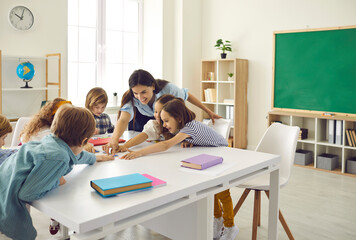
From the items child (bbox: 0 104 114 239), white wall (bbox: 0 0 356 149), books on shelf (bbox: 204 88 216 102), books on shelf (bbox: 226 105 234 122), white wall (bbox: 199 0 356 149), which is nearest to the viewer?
child (bbox: 0 104 114 239)

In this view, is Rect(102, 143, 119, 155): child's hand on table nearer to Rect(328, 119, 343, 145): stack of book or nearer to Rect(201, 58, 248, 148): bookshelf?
Rect(328, 119, 343, 145): stack of book

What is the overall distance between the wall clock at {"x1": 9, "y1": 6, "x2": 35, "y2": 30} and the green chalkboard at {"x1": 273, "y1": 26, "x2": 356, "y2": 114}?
3304 mm

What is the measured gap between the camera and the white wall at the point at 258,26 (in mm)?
4863

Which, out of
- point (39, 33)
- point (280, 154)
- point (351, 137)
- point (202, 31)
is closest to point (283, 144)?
point (280, 154)

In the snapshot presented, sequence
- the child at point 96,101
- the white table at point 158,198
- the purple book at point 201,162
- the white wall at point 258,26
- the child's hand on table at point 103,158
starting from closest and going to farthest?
the white table at point 158,198
the purple book at point 201,162
the child's hand on table at point 103,158
the child at point 96,101
the white wall at point 258,26

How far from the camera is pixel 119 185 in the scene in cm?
135

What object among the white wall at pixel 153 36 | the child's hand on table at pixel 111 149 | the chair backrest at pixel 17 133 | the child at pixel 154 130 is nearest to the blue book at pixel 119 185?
the child's hand on table at pixel 111 149

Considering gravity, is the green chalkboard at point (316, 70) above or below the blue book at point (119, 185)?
above

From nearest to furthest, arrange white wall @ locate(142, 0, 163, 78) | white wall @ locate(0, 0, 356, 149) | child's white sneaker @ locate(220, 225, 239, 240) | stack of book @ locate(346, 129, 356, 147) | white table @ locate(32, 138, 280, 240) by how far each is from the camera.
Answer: white table @ locate(32, 138, 280, 240) < child's white sneaker @ locate(220, 225, 239, 240) < stack of book @ locate(346, 129, 356, 147) < white wall @ locate(0, 0, 356, 149) < white wall @ locate(142, 0, 163, 78)

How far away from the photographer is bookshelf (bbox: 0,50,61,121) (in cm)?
448

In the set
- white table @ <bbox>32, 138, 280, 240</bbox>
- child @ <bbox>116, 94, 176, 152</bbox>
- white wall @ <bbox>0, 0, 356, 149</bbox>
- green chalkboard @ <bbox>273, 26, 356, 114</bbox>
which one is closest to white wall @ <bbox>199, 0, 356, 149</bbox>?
white wall @ <bbox>0, 0, 356, 149</bbox>

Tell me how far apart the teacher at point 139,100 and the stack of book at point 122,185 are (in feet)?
2.27

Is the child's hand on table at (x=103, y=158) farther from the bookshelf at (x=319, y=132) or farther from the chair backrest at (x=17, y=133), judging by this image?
the bookshelf at (x=319, y=132)

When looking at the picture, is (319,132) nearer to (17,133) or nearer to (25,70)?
(17,133)
